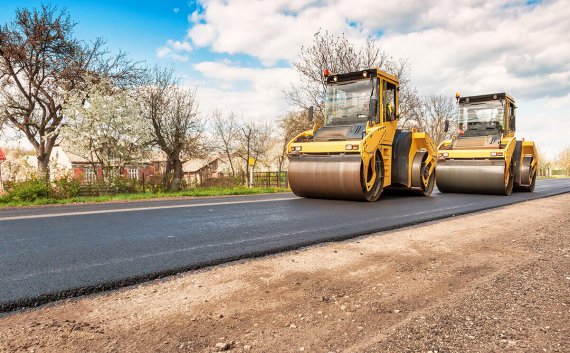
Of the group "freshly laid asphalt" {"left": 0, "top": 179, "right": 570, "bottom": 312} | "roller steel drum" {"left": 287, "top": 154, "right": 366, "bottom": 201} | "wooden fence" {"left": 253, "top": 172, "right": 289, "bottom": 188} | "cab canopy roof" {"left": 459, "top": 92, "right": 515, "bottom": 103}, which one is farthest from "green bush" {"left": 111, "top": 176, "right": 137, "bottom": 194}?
"cab canopy roof" {"left": 459, "top": 92, "right": 515, "bottom": 103}

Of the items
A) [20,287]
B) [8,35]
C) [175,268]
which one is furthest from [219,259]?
[8,35]

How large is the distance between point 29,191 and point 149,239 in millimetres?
10058

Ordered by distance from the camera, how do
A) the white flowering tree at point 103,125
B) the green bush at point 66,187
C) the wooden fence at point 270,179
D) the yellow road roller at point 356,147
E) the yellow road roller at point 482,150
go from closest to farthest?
the yellow road roller at point 356,147
the yellow road roller at point 482,150
the green bush at point 66,187
the white flowering tree at point 103,125
the wooden fence at point 270,179

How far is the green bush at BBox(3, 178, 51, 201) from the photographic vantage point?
1195 centimetres

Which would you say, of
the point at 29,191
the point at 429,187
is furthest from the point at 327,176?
the point at 29,191

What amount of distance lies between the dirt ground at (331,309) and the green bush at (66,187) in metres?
12.4

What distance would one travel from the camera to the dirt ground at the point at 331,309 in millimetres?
1986

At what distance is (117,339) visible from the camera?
2025 millimetres

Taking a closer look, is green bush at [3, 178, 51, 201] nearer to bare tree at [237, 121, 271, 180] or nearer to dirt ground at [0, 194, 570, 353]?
dirt ground at [0, 194, 570, 353]

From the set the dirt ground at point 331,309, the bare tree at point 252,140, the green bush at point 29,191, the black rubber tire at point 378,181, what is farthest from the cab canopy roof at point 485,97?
the bare tree at point 252,140

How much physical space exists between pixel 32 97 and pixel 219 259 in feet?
71.4

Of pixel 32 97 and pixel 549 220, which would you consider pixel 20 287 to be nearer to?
pixel 549 220

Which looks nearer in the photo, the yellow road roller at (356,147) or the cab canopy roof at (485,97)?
the yellow road roller at (356,147)

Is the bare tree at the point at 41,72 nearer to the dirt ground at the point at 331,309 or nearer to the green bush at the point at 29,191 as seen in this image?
the green bush at the point at 29,191
